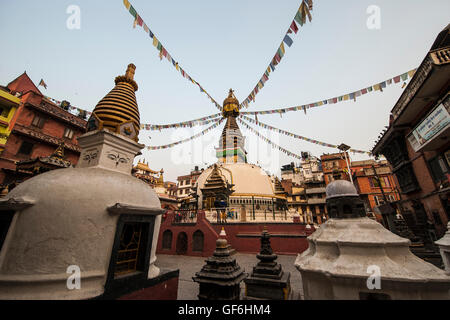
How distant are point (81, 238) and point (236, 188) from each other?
54.4ft

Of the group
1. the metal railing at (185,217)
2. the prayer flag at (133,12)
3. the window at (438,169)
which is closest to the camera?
the prayer flag at (133,12)

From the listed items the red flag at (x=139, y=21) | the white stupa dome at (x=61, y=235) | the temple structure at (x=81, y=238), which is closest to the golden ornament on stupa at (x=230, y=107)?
the red flag at (x=139, y=21)

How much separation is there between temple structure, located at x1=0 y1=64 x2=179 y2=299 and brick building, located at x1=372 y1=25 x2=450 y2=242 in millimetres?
13368

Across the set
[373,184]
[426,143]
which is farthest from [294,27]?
[373,184]

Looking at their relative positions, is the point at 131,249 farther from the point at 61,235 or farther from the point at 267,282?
the point at 267,282

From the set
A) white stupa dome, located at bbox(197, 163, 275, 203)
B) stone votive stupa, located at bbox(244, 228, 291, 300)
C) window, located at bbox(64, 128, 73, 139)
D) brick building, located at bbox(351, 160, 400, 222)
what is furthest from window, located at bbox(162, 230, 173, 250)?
brick building, located at bbox(351, 160, 400, 222)

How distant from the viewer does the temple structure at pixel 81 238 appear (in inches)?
112

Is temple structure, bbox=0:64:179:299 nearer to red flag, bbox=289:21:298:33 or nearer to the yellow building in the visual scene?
red flag, bbox=289:21:298:33

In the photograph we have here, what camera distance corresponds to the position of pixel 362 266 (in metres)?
3.09

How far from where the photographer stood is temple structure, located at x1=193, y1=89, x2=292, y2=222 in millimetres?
15006

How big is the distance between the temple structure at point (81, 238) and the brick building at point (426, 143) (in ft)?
43.9

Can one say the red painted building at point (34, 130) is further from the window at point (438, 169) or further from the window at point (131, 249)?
the window at point (438, 169)
